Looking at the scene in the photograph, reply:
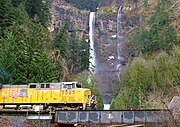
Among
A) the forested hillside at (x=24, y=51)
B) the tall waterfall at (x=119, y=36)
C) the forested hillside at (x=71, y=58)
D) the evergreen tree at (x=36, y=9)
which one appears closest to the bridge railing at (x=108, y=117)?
the forested hillside at (x=71, y=58)

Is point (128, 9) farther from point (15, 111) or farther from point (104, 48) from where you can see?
point (15, 111)

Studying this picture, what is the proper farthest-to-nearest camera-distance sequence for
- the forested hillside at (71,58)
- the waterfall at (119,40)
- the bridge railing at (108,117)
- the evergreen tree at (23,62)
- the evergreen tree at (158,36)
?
the waterfall at (119,40)
the evergreen tree at (158,36)
the forested hillside at (71,58)
the evergreen tree at (23,62)
the bridge railing at (108,117)

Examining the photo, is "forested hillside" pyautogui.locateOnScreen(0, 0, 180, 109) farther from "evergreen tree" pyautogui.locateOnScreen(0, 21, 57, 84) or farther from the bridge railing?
the bridge railing

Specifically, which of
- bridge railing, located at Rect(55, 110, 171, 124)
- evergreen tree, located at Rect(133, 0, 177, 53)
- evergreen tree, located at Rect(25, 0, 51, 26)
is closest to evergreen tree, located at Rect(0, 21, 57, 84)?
bridge railing, located at Rect(55, 110, 171, 124)

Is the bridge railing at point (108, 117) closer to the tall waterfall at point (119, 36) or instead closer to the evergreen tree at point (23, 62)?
the evergreen tree at point (23, 62)

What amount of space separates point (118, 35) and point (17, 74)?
6984cm

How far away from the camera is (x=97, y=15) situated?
11375cm

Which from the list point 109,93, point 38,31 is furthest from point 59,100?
point 109,93

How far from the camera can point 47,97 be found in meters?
27.8

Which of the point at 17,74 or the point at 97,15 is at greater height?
the point at 97,15

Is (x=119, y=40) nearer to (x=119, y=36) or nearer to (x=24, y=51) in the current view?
(x=119, y=36)

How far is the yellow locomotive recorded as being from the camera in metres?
27.5

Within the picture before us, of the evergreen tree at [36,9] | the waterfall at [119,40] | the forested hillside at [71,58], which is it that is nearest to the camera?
the forested hillside at [71,58]

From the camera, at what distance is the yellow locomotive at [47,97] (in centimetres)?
2752
